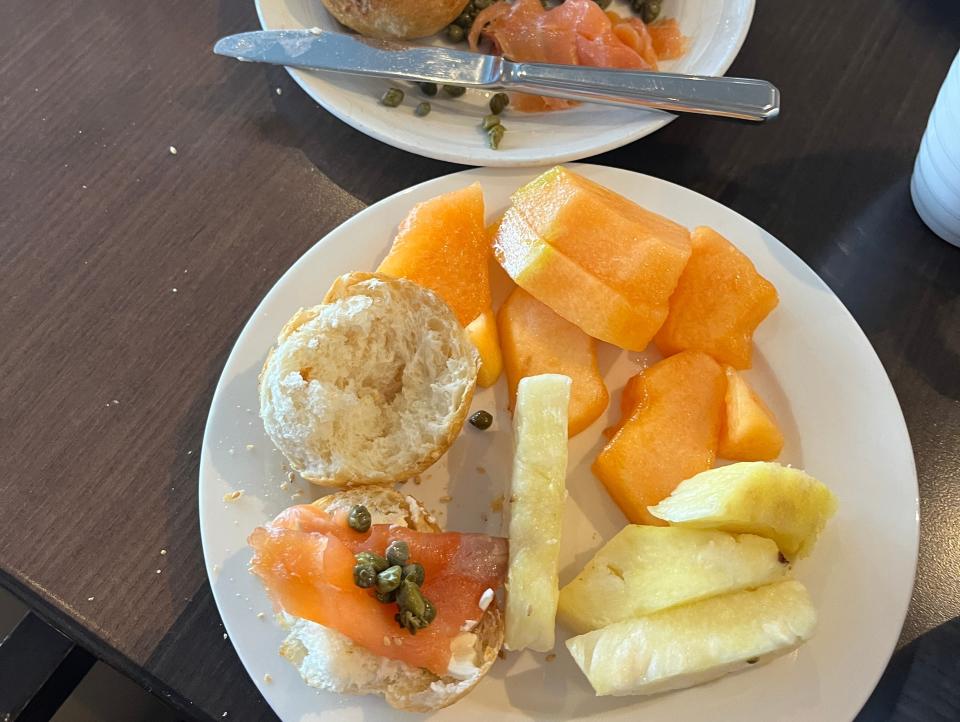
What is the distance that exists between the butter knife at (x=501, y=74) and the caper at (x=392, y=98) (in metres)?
0.03

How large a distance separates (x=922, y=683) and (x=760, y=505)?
1.63 feet

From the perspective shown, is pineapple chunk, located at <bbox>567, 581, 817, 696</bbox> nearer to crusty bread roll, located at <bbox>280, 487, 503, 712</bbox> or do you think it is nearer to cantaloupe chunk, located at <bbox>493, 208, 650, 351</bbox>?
crusty bread roll, located at <bbox>280, 487, 503, 712</bbox>

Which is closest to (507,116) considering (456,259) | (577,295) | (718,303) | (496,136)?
(496,136)

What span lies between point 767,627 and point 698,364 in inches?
19.2

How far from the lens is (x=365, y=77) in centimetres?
174

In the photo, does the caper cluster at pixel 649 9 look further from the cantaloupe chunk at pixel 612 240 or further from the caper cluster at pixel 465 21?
the cantaloupe chunk at pixel 612 240

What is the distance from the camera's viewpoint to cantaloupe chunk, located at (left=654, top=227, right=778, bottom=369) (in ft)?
4.64

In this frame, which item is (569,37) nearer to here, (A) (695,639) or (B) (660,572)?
(B) (660,572)

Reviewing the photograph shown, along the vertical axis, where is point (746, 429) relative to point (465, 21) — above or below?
below

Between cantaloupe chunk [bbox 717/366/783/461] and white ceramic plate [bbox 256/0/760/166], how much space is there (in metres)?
0.60

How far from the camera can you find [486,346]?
4.66 feet

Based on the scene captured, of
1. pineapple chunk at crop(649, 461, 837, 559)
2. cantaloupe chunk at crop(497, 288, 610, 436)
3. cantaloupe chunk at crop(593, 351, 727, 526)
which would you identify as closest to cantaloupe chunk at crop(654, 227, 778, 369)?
cantaloupe chunk at crop(593, 351, 727, 526)

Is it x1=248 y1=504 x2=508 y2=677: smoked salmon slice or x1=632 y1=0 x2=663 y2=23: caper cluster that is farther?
x1=632 y1=0 x2=663 y2=23: caper cluster

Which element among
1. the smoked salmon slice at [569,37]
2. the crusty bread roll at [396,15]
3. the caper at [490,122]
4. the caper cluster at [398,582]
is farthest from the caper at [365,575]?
the crusty bread roll at [396,15]
